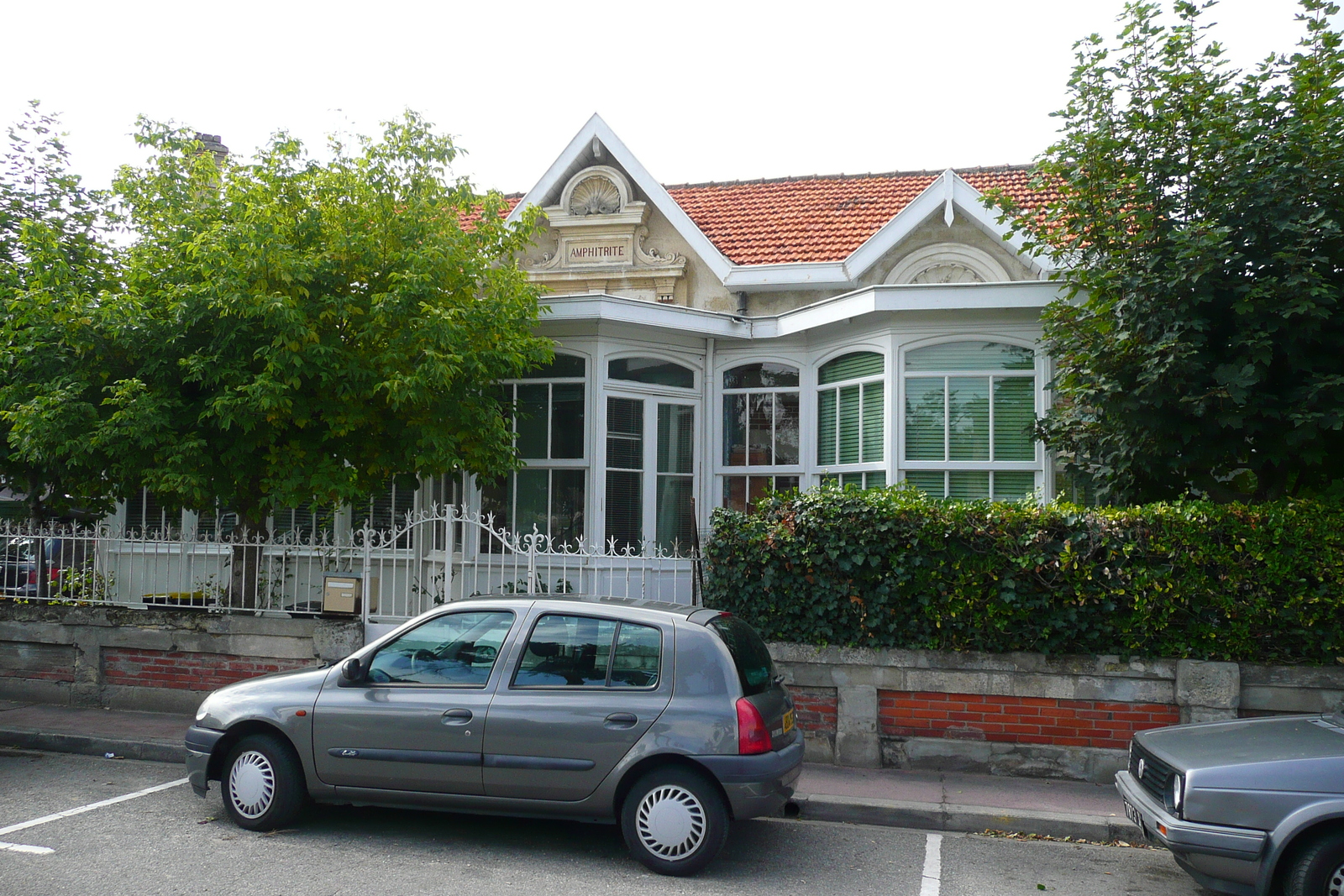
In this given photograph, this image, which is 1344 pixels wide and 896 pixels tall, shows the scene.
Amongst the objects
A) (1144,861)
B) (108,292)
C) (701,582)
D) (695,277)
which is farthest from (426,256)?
(1144,861)

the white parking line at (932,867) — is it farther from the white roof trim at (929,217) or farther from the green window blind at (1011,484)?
the white roof trim at (929,217)

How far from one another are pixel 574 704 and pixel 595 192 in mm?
8996

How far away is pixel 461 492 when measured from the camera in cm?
1127

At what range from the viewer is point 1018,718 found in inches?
293

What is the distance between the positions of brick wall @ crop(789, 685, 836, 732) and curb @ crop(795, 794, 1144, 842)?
3.24 ft

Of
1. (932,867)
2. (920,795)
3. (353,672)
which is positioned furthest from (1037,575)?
(353,672)

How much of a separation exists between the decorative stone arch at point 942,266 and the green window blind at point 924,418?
2.10 metres

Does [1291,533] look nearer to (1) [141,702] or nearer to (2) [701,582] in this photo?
(2) [701,582]

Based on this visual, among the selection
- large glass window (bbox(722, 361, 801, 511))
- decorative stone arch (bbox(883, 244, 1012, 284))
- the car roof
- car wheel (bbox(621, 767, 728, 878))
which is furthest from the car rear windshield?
decorative stone arch (bbox(883, 244, 1012, 284))

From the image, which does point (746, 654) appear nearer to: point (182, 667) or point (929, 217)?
point (182, 667)

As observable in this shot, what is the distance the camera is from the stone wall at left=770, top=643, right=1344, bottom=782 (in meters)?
7.09

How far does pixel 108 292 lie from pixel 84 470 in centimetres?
179

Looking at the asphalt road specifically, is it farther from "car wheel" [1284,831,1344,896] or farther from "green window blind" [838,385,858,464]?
"green window blind" [838,385,858,464]

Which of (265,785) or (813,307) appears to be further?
(813,307)
